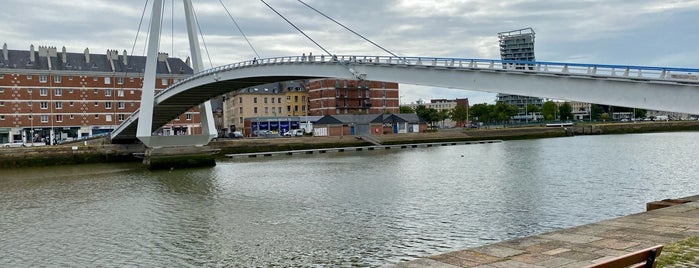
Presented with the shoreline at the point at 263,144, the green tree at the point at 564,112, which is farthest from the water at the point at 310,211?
the green tree at the point at 564,112

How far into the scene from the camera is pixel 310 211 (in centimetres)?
2261

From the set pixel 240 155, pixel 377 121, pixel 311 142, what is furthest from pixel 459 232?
pixel 377 121

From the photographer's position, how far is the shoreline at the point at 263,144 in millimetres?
54688

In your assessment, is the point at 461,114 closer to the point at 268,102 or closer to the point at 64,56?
the point at 268,102

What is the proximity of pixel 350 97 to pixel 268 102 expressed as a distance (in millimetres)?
14929

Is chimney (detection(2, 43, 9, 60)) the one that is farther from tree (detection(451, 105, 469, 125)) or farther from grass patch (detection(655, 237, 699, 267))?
tree (detection(451, 105, 469, 125))

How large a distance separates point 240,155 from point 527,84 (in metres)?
43.0

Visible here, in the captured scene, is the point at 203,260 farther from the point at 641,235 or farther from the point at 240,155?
the point at 240,155

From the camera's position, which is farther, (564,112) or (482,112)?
(564,112)

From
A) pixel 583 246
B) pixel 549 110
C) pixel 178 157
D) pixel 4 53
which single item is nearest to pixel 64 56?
pixel 4 53

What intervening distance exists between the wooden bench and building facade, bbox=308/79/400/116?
99.1 m

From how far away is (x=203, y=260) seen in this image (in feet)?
49.8

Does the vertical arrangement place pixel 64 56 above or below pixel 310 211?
above

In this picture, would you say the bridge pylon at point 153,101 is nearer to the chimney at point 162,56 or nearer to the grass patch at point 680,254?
the chimney at point 162,56
